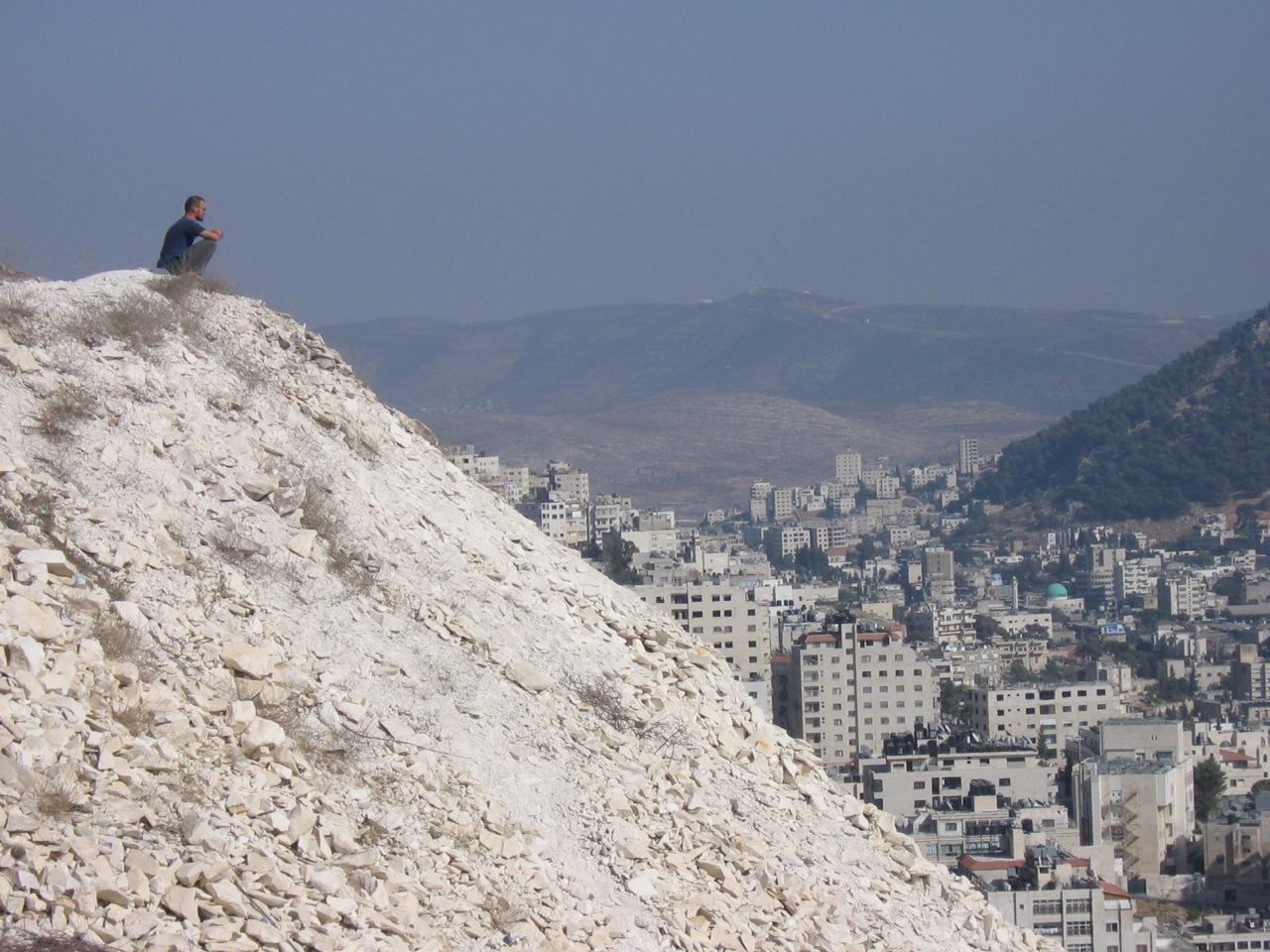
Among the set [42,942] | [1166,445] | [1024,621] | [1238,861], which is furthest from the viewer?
[1166,445]

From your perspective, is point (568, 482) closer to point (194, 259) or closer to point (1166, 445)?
point (1166, 445)

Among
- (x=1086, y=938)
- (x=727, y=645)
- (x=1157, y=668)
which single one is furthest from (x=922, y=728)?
(x=1157, y=668)

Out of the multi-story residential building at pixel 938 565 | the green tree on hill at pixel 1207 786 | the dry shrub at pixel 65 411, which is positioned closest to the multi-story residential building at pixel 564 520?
the green tree on hill at pixel 1207 786

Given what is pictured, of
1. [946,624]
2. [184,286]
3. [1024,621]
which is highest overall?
[1024,621]

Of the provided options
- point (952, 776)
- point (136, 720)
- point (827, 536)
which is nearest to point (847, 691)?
point (952, 776)

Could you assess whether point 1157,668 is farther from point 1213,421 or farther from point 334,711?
point 1213,421

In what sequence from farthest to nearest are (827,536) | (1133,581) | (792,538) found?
(827,536) < (792,538) < (1133,581)
